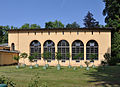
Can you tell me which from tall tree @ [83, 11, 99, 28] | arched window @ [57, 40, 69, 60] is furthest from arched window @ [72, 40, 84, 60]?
tall tree @ [83, 11, 99, 28]

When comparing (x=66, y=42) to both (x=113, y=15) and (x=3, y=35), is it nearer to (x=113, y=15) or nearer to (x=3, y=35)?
(x=113, y=15)

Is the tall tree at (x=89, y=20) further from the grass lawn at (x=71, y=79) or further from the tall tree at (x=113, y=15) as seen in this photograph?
the grass lawn at (x=71, y=79)

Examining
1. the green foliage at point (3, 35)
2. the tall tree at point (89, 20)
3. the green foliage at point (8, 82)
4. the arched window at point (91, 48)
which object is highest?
the tall tree at point (89, 20)

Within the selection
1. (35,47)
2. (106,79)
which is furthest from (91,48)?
(106,79)

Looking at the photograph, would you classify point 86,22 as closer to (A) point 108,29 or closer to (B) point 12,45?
(A) point 108,29

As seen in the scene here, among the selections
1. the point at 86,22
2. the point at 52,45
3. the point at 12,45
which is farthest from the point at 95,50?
the point at 86,22

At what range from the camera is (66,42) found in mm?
31766

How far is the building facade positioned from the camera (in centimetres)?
3061

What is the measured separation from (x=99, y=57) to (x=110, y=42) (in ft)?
12.8

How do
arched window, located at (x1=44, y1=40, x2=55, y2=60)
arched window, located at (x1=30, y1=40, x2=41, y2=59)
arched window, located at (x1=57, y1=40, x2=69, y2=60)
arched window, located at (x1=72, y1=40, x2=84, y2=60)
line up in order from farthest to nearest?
arched window, located at (x1=30, y1=40, x2=41, y2=59)
arched window, located at (x1=44, y1=40, x2=55, y2=60)
arched window, located at (x1=57, y1=40, x2=69, y2=60)
arched window, located at (x1=72, y1=40, x2=84, y2=60)

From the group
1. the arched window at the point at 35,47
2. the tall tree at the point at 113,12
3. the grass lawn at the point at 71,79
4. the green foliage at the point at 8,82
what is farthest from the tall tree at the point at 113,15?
the green foliage at the point at 8,82

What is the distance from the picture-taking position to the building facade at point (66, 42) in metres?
30.6

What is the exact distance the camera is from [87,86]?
979cm

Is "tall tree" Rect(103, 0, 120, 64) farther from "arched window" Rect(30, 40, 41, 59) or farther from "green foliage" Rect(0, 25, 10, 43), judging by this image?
"green foliage" Rect(0, 25, 10, 43)
